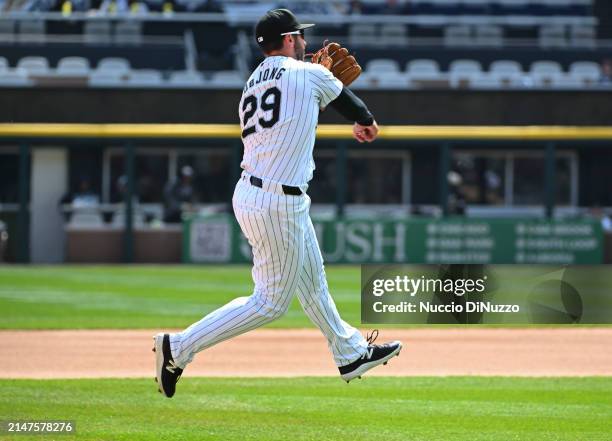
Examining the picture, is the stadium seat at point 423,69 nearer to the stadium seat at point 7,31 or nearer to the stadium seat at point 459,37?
the stadium seat at point 459,37

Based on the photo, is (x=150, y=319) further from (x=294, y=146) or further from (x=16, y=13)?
(x=16, y=13)

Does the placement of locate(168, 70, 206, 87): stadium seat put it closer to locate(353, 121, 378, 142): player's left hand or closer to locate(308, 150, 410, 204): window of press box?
locate(308, 150, 410, 204): window of press box

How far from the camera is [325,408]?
7.45 meters

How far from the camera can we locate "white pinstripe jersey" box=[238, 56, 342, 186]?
20.5 ft

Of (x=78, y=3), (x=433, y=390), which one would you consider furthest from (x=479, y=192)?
(x=433, y=390)

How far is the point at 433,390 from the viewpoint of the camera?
8.48 meters

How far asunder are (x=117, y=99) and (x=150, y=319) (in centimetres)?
1132

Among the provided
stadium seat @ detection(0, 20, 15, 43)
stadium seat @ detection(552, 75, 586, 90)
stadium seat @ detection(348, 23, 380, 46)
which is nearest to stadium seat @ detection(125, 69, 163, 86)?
stadium seat @ detection(0, 20, 15, 43)

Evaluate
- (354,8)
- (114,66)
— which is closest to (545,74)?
(354,8)

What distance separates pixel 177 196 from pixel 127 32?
12.0 ft

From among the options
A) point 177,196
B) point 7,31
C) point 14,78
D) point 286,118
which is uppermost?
point 7,31

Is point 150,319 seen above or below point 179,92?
below

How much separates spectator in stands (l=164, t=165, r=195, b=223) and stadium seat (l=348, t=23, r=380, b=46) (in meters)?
4.63

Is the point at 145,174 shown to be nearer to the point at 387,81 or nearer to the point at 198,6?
the point at 198,6
